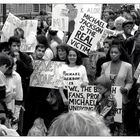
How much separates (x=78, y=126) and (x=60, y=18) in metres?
7.36

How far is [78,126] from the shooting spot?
6.80 ft

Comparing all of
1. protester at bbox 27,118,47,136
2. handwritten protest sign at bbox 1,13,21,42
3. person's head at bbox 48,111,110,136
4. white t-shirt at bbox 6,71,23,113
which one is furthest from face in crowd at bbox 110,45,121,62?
person's head at bbox 48,111,110,136

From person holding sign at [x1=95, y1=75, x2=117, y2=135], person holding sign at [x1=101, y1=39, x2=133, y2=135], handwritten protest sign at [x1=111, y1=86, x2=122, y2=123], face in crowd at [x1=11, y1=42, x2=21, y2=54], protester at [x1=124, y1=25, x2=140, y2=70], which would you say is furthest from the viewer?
protester at [x1=124, y1=25, x2=140, y2=70]

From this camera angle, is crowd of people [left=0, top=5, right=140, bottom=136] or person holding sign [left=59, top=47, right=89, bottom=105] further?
person holding sign [left=59, top=47, right=89, bottom=105]

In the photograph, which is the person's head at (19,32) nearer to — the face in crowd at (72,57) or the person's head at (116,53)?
the face in crowd at (72,57)

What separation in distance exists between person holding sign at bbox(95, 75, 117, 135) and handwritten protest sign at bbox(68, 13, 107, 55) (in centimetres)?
204

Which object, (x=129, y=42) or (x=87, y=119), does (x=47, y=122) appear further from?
(x=87, y=119)

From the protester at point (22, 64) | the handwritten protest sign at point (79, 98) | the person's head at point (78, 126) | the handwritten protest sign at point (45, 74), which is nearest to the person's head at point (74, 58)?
the handwritten protest sign at point (45, 74)

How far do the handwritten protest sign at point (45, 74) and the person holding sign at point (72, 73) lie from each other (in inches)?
4.2

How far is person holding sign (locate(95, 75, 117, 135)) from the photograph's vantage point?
4.77m

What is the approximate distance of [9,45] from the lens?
20.2 ft

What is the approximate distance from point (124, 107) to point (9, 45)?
5.82 ft

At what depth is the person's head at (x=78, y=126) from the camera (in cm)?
207

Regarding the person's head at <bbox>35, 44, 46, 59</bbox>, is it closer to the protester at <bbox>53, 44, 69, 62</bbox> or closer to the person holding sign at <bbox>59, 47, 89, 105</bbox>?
the protester at <bbox>53, 44, 69, 62</bbox>
